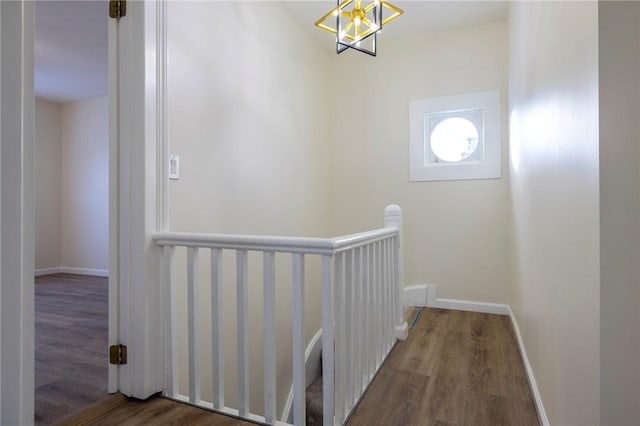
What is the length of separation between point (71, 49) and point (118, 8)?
2.36 m

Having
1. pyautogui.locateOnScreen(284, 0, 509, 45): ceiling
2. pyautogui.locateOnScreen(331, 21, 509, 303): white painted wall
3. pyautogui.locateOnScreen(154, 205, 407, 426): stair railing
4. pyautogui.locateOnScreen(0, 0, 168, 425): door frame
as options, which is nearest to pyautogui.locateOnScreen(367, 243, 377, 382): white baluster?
pyautogui.locateOnScreen(154, 205, 407, 426): stair railing

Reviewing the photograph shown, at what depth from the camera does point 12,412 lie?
2.30 ft

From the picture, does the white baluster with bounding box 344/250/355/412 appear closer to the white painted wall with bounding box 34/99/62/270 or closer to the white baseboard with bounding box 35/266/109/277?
the white baseboard with bounding box 35/266/109/277

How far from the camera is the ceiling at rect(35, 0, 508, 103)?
2707mm

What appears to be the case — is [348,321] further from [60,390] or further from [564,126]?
[60,390]

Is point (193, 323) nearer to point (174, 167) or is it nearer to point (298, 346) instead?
point (298, 346)

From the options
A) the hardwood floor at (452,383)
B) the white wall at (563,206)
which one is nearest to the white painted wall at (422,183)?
the hardwood floor at (452,383)

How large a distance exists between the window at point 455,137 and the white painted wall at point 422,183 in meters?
0.07

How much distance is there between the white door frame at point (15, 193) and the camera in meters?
0.69

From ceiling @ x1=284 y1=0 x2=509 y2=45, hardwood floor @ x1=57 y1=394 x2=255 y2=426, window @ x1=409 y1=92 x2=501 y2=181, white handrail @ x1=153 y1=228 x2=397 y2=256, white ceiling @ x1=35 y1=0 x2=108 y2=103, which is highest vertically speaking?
ceiling @ x1=284 y1=0 x2=509 y2=45

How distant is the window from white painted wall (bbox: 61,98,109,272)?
407 centimetres

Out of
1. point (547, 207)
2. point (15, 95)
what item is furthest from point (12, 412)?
point (547, 207)

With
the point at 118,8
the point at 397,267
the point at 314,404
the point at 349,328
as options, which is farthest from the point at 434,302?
the point at 118,8

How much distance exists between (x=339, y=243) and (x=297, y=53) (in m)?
2.30
